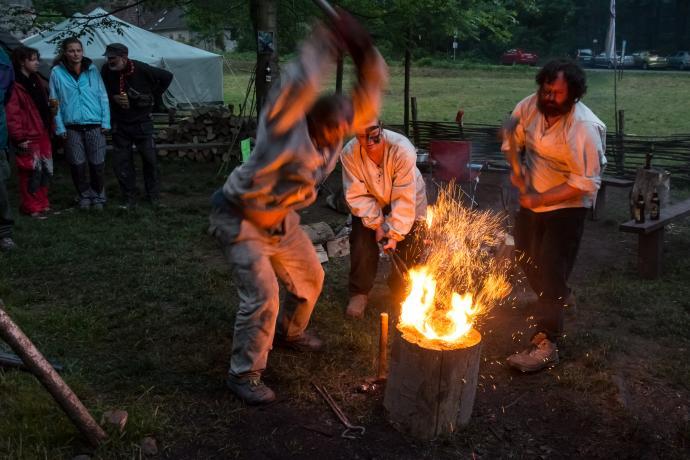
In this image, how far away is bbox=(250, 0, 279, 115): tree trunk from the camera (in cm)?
855

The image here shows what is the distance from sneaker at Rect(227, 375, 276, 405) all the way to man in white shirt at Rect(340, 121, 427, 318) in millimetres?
1312

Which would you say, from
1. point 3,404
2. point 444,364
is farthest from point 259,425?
point 3,404

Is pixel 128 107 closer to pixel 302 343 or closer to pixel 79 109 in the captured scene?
pixel 79 109

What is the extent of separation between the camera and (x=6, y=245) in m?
6.11

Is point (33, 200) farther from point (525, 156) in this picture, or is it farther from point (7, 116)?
point (525, 156)

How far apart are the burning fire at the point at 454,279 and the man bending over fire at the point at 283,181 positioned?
0.69m

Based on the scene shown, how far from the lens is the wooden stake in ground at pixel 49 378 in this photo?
256 cm

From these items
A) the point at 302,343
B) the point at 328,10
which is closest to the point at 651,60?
the point at 302,343

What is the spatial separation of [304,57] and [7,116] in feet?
17.1

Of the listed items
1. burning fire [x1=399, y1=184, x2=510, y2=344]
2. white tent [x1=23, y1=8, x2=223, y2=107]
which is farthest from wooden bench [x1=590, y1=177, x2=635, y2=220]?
white tent [x1=23, y1=8, x2=223, y2=107]

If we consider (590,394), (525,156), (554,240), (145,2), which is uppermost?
(145,2)

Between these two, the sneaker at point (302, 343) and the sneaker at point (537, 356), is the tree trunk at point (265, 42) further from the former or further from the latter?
the sneaker at point (537, 356)

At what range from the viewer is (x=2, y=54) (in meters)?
6.30

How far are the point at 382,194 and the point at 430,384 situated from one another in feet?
5.53
